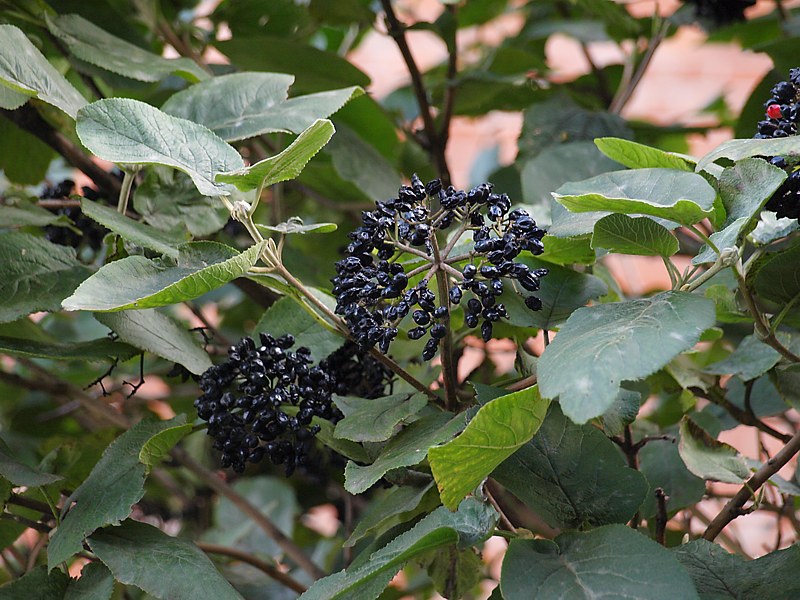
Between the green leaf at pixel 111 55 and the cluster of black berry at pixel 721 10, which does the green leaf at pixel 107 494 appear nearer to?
the green leaf at pixel 111 55

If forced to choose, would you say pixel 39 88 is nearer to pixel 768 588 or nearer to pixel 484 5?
pixel 768 588

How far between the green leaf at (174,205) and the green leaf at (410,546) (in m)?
0.24

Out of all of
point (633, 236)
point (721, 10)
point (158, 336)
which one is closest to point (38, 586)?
point (158, 336)

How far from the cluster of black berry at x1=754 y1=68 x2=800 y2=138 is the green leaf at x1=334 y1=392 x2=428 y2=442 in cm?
20

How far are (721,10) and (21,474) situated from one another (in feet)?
2.35

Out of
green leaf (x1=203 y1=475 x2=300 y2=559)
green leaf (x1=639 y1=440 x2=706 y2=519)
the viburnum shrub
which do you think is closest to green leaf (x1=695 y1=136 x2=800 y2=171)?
the viburnum shrub

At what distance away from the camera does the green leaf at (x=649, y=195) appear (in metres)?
0.36

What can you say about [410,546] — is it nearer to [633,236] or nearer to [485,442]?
[485,442]

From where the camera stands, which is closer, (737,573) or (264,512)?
(737,573)

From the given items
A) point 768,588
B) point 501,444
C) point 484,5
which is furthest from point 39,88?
point 484,5

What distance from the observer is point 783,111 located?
15.7 inches

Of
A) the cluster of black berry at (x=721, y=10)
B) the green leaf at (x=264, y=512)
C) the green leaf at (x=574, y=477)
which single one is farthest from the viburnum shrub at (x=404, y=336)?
the cluster of black berry at (x=721, y=10)

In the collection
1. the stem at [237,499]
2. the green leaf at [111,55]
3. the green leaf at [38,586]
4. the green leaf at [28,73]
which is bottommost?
the stem at [237,499]

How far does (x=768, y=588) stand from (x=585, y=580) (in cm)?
9
